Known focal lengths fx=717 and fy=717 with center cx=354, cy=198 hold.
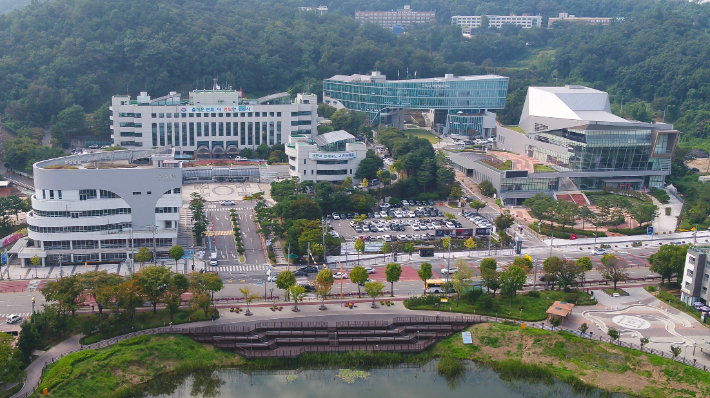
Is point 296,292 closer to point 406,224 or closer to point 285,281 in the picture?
point 285,281

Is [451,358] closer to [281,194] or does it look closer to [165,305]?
[165,305]

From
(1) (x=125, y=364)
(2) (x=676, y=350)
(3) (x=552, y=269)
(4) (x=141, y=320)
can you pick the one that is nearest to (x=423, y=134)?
(3) (x=552, y=269)

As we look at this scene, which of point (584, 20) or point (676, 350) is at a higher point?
point (584, 20)

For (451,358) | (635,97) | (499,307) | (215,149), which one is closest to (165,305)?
(451,358)

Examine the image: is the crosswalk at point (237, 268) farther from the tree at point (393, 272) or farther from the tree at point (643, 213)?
the tree at point (643, 213)

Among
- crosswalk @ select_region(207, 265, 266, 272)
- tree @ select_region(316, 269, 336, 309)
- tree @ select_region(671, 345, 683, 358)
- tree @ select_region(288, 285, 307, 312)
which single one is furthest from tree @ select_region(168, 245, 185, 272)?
tree @ select_region(671, 345, 683, 358)

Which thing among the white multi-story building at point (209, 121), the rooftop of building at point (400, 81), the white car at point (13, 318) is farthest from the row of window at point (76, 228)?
the rooftop of building at point (400, 81)
